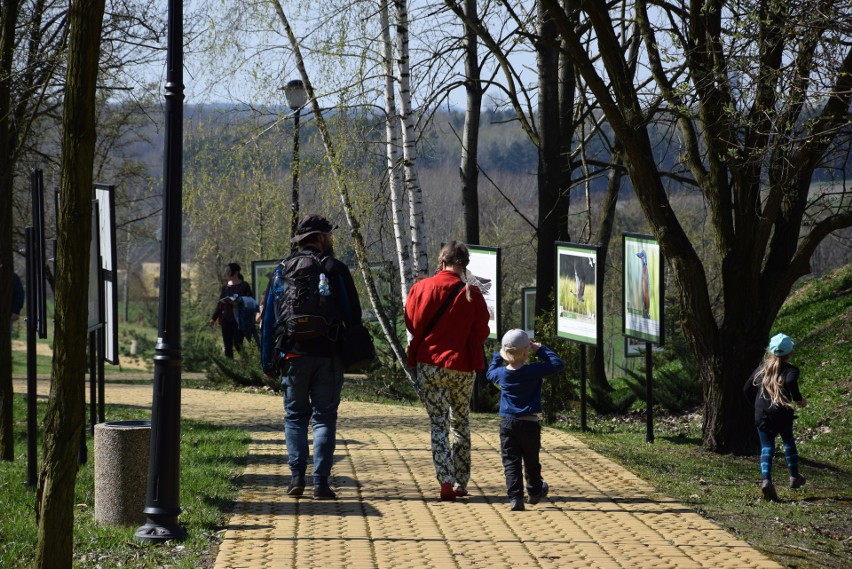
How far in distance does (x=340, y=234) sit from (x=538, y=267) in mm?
3466

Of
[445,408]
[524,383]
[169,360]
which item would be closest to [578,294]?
[445,408]

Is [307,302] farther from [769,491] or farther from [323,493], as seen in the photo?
[769,491]

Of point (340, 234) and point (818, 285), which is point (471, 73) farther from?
point (818, 285)

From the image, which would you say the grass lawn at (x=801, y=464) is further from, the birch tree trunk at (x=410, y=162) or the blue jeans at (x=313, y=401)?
the birch tree trunk at (x=410, y=162)

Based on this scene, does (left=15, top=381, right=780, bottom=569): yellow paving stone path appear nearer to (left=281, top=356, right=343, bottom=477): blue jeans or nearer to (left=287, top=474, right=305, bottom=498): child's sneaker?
(left=287, top=474, right=305, bottom=498): child's sneaker

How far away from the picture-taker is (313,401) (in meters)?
7.59

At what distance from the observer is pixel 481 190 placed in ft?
232

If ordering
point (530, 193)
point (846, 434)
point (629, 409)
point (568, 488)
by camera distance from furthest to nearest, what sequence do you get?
point (530, 193) < point (629, 409) < point (846, 434) < point (568, 488)

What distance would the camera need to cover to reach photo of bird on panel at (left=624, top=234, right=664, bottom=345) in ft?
36.6

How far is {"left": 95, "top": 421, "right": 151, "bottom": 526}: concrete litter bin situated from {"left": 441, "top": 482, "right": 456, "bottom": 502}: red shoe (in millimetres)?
2088

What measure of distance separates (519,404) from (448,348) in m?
0.64

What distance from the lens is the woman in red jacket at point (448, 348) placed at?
25.4 feet

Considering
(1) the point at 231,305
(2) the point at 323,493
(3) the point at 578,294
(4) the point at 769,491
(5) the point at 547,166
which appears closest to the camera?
(2) the point at 323,493

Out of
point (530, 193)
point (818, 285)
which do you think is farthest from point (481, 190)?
point (818, 285)
